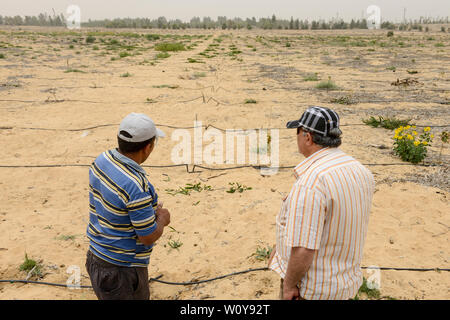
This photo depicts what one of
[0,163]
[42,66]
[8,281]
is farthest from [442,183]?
[42,66]

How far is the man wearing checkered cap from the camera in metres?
1.58

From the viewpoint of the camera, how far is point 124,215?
1.87 m

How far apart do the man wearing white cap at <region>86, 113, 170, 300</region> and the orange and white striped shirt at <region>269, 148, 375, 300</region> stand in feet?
2.38

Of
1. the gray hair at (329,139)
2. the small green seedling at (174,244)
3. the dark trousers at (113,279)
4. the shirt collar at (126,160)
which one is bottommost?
the small green seedling at (174,244)

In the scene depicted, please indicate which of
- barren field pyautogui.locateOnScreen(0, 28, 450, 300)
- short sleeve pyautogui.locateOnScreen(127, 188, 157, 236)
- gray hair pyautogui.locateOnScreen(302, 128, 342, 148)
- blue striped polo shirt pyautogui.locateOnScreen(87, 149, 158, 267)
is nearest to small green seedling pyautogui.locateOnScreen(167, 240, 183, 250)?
barren field pyautogui.locateOnScreen(0, 28, 450, 300)

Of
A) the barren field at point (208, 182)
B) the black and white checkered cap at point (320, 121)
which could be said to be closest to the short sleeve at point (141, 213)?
the black and white checkered cap at point (320, 121)

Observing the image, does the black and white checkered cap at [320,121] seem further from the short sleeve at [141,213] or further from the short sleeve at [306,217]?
the short sleeve at [141,213]

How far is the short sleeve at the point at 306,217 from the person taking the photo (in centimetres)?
157

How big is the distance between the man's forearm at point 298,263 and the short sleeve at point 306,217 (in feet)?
0.11

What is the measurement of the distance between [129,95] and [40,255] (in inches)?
304

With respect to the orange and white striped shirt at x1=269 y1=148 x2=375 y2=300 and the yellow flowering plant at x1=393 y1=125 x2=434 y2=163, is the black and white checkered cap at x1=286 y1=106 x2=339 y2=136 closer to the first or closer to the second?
the orange and white striped shirt at x1=269 y1=148 x2=375 y2=300

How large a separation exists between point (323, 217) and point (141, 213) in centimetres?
91
